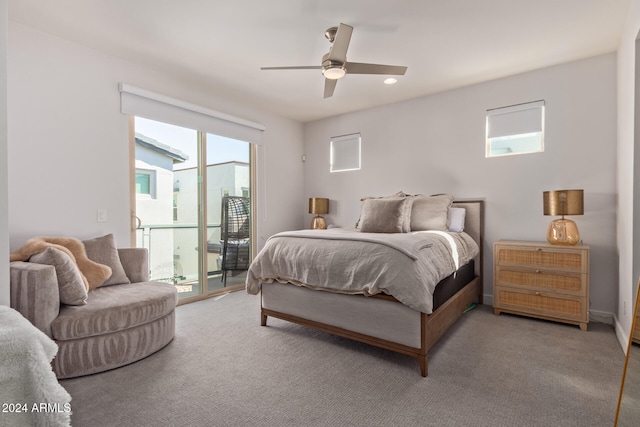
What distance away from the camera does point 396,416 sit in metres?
1.66

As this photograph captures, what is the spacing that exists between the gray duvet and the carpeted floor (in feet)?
1.63

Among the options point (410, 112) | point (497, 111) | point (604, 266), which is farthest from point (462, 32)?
point (604, 266)

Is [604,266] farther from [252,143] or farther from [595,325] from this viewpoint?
[252,143]

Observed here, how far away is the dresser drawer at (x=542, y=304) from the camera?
2.86m

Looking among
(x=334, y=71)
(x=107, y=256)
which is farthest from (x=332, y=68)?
(x=107, y=256)

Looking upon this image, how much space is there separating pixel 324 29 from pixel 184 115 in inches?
77.0

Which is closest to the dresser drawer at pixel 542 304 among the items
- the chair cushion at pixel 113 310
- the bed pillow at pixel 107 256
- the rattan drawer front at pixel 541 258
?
the rattan drawer front at pixel 541 258

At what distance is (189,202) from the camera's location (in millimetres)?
3879

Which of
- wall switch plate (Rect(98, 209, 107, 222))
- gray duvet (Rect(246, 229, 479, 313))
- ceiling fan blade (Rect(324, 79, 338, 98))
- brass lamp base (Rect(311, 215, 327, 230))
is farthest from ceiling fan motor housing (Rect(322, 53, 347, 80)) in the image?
brass lamp base (Rect(311, 215, 327, 230))

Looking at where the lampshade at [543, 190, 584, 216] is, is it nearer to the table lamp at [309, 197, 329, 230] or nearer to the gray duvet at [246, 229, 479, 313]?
the gray duvet at [246, 229, 479, 313]

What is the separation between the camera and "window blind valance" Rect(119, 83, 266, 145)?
322 centimetres

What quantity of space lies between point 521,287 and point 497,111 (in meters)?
1.99

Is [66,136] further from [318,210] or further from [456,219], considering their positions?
[456,219]

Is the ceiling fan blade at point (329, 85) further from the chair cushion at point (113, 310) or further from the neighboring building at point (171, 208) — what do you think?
the chair cushion at point (113, 310)
